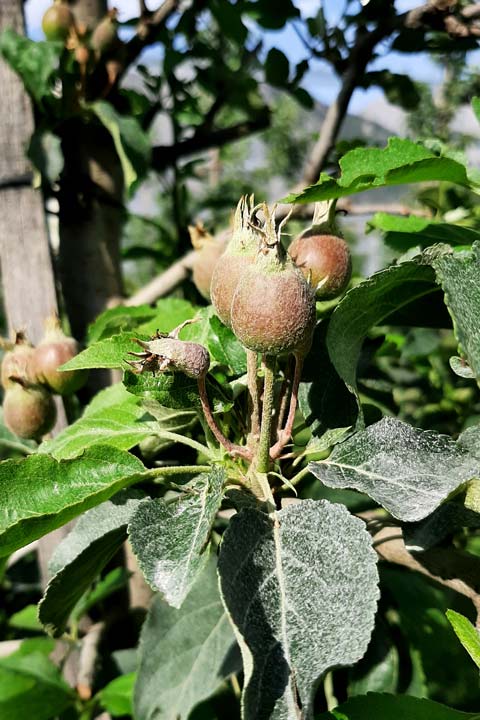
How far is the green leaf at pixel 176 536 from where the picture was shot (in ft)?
1.43

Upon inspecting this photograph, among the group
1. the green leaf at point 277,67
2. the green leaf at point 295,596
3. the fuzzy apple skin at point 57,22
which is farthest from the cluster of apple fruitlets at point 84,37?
the green leaf at point 295,596

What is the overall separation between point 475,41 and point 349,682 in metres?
0.94

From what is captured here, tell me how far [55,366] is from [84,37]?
23.1 inches

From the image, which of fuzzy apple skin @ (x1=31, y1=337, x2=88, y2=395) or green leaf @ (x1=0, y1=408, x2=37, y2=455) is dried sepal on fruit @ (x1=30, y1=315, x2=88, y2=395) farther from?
green leaf @ (x1=0, y1=408, x2=37, y2=455)

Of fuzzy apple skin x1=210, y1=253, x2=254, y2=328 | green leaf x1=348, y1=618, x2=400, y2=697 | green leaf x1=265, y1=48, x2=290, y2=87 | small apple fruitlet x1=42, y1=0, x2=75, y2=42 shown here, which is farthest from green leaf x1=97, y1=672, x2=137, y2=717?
green leaf x1=265, y1=48, x2=290, y2=87

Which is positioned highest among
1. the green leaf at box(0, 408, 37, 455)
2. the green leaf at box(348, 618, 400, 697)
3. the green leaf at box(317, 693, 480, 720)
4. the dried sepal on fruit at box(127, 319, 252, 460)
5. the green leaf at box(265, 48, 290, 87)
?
the green leaf at box(265, 48, 290, 87)

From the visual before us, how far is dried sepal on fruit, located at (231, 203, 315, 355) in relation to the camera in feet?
1.49

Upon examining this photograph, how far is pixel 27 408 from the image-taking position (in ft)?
2.54

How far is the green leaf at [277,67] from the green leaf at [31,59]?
438mm

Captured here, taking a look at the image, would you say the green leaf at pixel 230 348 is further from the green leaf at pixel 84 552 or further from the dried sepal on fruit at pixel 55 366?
the dried sepal on fruit at pixel 55 366

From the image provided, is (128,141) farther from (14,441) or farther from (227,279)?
(227,279)

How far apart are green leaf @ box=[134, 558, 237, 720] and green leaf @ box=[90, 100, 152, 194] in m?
0.56

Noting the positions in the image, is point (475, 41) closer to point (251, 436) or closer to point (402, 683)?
point (251, 436)

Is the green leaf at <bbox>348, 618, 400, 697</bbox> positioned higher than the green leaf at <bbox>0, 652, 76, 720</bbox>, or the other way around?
the green leaf at <bbox>348, 618, 400, 697</bbox>
